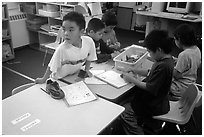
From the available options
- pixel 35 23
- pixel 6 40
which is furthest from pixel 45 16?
pixel 6 40

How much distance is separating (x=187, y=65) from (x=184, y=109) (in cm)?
42

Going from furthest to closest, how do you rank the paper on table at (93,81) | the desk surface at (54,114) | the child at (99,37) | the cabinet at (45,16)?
the cabinet at (45,16)
the child at (99,37)
the paper on table at (93,81)
the desk surface at (54,114)

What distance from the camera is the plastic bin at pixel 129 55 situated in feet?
6.25

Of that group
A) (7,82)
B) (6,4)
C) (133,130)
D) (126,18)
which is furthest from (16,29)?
(133,130)

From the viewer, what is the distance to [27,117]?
1.27m

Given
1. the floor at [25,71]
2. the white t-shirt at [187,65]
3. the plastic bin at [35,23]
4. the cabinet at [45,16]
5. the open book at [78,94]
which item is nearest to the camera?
the open book at [78,94]

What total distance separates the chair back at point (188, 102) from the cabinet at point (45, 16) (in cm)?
226

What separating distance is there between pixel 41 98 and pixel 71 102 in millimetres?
222

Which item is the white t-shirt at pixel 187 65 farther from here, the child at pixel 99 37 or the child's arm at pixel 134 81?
the child at pixel 99 37

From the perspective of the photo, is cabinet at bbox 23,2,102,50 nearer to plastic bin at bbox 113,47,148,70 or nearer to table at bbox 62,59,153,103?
plastic bin at bbox 113,47,148,70

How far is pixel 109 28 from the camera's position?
2453mm

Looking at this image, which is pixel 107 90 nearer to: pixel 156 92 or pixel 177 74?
pixel 156 92

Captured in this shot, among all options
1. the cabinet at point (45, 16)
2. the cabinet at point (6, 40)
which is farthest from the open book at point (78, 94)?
the cabinet at point (6, 40)

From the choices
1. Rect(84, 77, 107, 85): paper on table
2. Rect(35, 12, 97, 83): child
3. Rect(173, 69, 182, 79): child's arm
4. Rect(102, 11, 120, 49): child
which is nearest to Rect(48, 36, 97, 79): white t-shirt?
Rect(35, 12, 97, 83): child
